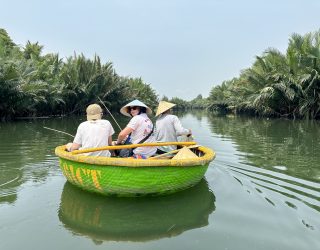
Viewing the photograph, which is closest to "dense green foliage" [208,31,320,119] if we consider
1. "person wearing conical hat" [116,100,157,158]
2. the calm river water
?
the calm river water

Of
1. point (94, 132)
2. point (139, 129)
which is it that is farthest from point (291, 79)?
point (94, 132)

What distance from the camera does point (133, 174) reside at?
4996 millimetres

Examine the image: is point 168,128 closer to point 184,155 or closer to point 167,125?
point 167,125

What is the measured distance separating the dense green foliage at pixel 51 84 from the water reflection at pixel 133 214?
17.4 m

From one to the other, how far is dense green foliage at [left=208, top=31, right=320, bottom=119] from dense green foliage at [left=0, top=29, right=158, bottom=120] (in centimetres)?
1492

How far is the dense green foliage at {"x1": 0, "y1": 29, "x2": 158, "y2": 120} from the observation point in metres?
21.7

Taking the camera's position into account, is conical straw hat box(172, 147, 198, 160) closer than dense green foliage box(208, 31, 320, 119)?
Yes

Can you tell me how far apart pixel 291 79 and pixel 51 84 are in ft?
61.2

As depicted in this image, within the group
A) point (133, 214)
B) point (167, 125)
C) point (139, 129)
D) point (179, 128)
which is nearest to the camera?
point (133, 214)

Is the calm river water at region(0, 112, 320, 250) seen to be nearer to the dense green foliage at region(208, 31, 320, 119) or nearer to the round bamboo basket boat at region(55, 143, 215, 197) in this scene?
the round bamboo basket boat at region(55, 143, 215, 197)

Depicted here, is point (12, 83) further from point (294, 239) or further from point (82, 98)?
point (294, 239)

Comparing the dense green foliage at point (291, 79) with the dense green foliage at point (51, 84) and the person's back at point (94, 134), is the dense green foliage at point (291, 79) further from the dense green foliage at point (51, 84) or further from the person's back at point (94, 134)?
the person's back at point (94, 134)

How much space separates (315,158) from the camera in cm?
914

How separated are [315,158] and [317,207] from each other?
4.53 m
